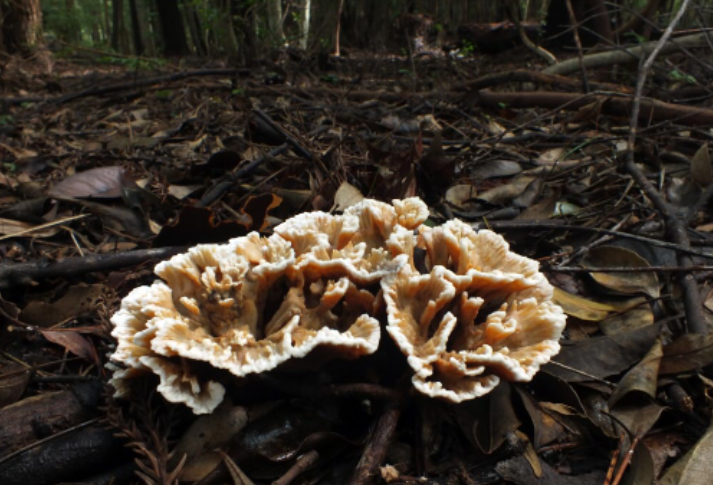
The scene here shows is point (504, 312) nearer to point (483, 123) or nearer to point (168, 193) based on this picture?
point (168, 193)

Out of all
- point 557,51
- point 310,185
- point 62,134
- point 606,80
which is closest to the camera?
point 310,185

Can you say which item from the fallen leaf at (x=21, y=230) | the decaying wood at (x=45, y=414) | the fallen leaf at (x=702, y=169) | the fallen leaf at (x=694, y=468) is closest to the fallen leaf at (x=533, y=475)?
the fallen leaf at (x=694, y=468)

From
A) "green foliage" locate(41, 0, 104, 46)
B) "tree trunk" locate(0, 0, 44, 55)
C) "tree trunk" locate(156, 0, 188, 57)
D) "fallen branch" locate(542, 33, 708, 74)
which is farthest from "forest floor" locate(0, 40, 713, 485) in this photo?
"green foliage" locate(41, 0, 104, 46)

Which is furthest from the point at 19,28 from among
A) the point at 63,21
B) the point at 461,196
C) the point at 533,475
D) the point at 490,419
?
the point at 63,21

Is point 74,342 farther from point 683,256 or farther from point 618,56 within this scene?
point 618,56

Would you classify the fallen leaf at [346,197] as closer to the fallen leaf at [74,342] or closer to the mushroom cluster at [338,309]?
the mushroom cluster at [338,309]

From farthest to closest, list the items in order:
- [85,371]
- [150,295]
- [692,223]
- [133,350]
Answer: [692,223]
[85,371]
[150,295]
[133,350]

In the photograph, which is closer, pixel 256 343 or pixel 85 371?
pixel 256 343

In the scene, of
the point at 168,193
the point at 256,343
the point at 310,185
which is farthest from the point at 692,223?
the point at 168,193
